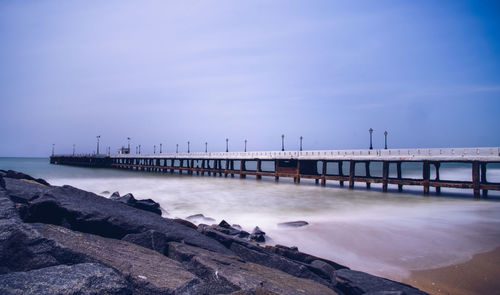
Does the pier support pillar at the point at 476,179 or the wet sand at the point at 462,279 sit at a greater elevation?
the pier support pillar at the point at 476,179

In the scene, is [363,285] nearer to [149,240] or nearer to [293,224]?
[149,240]

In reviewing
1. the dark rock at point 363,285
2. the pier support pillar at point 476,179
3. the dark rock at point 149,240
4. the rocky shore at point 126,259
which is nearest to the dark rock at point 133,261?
the rocky shore at point 126,259

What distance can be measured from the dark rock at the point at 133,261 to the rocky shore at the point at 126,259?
0.5 inches

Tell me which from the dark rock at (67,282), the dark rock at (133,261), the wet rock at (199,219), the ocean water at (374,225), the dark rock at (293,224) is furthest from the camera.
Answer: the wet rock at (199,219)

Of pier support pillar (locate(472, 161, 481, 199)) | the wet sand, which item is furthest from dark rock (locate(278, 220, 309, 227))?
pier support pillar (locate(472, 161, 481, 199))

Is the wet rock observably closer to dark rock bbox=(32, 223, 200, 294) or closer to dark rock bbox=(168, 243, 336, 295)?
dark rock bbox=(168, 243, 336, 295)

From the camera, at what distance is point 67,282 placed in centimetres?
292

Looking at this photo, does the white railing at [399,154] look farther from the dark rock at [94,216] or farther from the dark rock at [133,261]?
the dark rock at [133,261]

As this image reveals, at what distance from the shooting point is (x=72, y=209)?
5.79 m

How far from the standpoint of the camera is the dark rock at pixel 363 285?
499 centimetres

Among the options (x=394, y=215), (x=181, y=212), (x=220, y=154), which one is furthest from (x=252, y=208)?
(x=220, y=154)

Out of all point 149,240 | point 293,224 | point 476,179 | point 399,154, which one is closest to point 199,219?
point 293,224

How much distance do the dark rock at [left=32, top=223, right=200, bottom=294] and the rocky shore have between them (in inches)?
0.5

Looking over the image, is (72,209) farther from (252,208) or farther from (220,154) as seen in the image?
(220,154)
